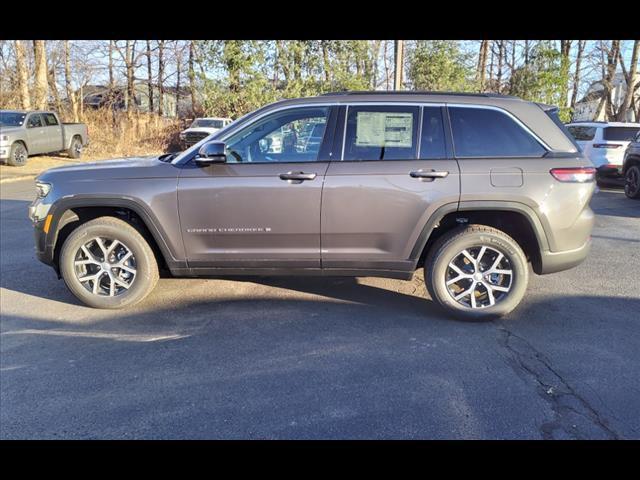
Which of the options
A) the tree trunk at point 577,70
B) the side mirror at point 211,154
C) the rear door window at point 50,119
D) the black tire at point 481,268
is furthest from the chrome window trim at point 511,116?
the tree trunk at point 577,70

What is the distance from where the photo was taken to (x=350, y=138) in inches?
155

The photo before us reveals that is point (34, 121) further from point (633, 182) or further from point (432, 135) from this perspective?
point (633, 182)

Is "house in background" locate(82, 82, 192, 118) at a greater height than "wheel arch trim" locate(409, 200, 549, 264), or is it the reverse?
"house in background" locate(82, 82, 192, 118)

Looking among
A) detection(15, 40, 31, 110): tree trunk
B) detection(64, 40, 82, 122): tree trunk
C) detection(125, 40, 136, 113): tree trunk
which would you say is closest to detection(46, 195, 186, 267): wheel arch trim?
detection(15, 40, 31, 110): tree trunk

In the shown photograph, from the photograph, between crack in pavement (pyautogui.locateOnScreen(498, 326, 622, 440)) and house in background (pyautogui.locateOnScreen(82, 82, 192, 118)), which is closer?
crack in pavement (pyautogui.locateOnScreen(498, 326, 622, 440))

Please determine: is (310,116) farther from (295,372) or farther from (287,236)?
(295,372)

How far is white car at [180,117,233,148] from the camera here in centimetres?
1934

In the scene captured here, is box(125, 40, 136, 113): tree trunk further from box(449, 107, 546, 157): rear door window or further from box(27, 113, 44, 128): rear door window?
box(449, 107, 546, 157): rear door window

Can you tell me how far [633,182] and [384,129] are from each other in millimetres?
8941

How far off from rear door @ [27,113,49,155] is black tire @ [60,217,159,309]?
14462 millimetres

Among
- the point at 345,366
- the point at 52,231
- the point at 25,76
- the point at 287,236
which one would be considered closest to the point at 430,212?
the point at 287,236

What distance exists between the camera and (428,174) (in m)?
3.78

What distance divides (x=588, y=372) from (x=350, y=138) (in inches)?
99.9

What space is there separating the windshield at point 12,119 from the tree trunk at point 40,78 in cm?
596
